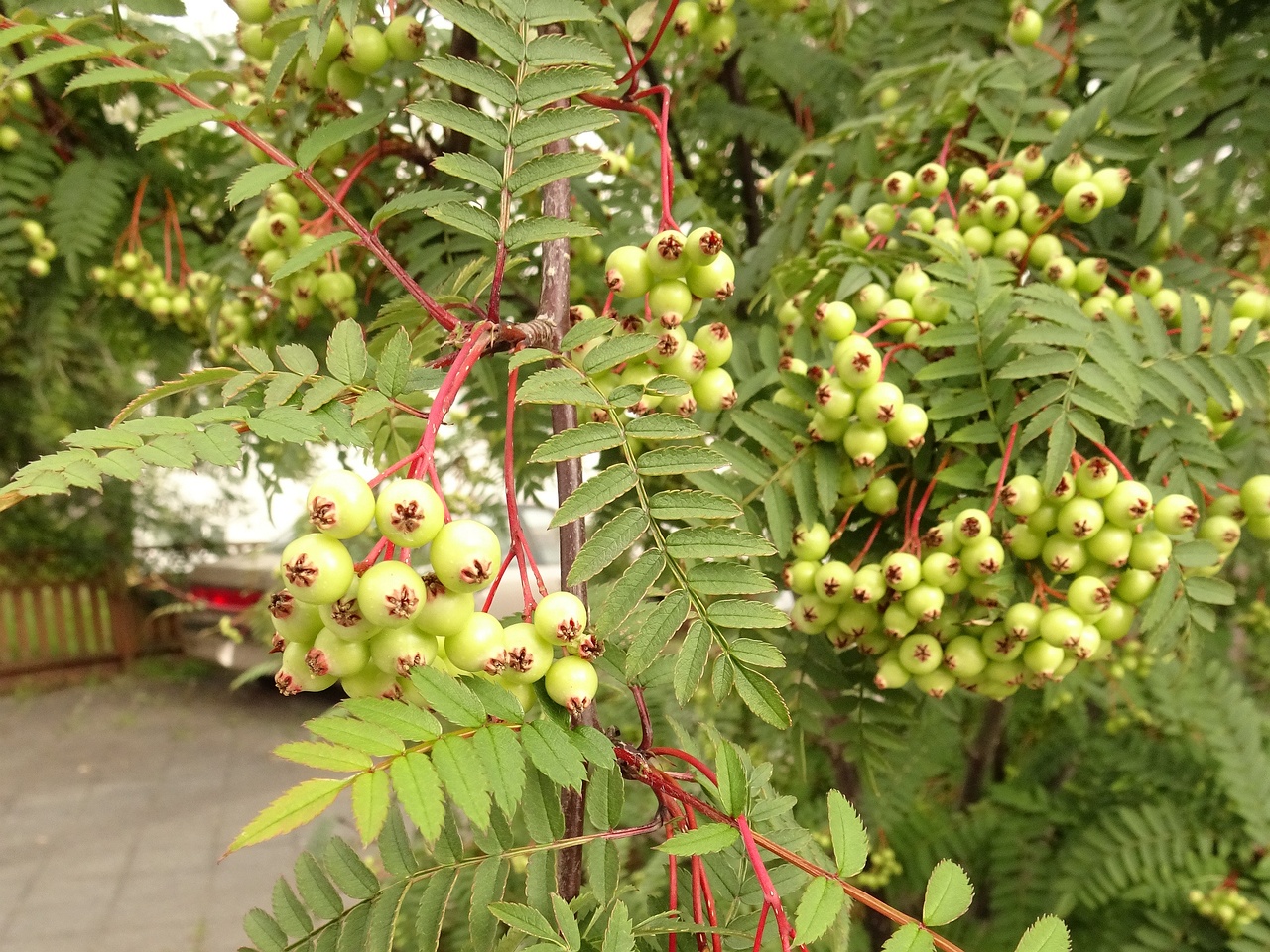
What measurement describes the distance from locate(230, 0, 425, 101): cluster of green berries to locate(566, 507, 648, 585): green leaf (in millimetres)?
756

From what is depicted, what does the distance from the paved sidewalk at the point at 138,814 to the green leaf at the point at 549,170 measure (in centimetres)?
251

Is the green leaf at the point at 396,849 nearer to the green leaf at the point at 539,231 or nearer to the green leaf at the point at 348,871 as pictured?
the green leaf at the point at 348,871

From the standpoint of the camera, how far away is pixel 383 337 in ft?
3.16

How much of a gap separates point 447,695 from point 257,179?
1.74 ft

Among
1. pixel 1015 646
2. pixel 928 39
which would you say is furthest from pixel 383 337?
pixel 928 39

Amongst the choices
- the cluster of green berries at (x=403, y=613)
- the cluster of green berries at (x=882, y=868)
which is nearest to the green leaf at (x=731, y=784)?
the cluster of green berries at (x=403, y=613)

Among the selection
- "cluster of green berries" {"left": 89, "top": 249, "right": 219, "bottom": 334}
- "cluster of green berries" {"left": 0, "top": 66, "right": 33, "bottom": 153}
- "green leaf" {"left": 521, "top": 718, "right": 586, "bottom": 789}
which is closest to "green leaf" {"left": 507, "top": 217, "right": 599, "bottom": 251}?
"green leaf" {"left": 521, "top": 718, "right": 586, "bottom": 789}

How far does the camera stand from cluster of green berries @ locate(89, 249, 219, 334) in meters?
2.07

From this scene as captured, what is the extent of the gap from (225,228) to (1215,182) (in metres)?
2.39

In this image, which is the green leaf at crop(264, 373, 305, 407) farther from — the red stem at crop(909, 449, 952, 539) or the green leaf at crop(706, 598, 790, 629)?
the red stem at crop(909, 449, 952, 539)

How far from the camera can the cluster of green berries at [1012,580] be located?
1.03 meters

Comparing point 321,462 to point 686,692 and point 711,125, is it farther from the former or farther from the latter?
point 686,692

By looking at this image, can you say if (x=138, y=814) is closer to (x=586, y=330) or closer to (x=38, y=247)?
(x=38, y=247)

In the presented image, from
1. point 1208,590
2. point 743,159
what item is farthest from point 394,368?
point 743,159
